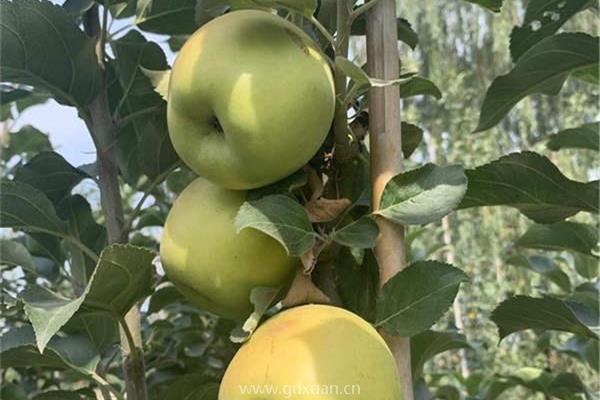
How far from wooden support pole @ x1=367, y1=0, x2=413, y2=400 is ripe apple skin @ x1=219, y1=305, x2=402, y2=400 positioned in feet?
0.19

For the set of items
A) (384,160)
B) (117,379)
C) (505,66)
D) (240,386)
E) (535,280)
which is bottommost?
(535,280)

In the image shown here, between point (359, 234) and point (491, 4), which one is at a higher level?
point (491, 4)

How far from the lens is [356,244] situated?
20.7 inches

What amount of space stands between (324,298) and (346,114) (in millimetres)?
127

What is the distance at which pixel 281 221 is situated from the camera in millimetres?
524

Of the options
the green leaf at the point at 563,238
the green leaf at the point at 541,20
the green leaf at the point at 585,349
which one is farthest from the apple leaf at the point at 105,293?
the green leaf at the point at 585,349

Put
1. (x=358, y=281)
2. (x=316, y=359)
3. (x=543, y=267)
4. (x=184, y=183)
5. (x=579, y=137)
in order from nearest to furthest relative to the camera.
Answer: (x=316, y=359), (x=358, y=281), (x=579, y=137), (x=184, y=183), (x=543, y=267)

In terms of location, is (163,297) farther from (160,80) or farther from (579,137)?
(579,137)

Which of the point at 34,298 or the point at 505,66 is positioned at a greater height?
the point at 505,66

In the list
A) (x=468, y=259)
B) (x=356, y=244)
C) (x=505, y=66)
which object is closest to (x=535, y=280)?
(x=468, y=259)

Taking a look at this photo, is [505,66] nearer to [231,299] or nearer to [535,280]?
[535,280]

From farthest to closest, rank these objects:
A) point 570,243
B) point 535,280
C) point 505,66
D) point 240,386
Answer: point 505,66 → point 535,280 → point 570,243 → point 240,386

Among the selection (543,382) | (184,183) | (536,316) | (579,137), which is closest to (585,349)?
(543,382)

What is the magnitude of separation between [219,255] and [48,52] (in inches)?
11.0
